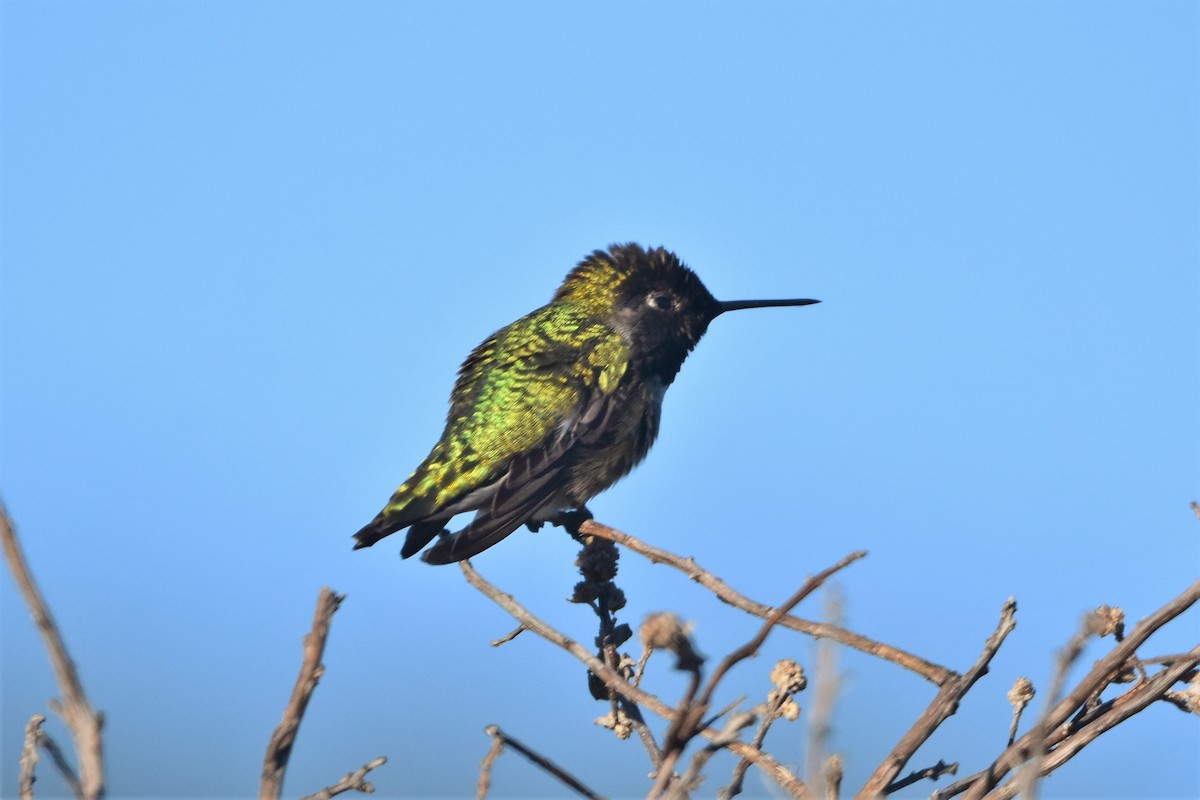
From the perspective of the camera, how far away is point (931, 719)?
2037 millimetres

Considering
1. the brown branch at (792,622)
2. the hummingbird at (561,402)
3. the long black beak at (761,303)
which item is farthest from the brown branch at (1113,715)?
the long black beak at (761,303)

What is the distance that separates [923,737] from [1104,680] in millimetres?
474

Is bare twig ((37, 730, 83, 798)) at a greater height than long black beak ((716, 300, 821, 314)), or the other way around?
long black beak ((716, 300, 821, 314))

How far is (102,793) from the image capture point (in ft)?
4.59

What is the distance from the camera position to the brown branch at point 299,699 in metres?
1.49

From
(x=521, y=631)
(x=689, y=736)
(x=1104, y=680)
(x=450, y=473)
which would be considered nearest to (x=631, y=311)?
(x=450, y=473)

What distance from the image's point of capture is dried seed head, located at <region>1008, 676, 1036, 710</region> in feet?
8.55

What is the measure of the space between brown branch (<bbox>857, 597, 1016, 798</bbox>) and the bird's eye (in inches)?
206

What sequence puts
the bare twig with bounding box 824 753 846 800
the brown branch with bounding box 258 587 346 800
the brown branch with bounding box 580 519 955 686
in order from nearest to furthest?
the brown branch with bounding box 258 587 346 800, the bare twig with bounding box 824 753 846 800, the brown branch with bounding box 580 519 955 686

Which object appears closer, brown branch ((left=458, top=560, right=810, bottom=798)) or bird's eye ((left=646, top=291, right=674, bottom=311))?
brown branch ((left=458, top=560, right=810, bottom=798))

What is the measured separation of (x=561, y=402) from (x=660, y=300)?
3.48 ft

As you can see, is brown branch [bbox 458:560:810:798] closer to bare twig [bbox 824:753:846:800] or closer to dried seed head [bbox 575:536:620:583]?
bare twig [bbox 824:753:846:800]

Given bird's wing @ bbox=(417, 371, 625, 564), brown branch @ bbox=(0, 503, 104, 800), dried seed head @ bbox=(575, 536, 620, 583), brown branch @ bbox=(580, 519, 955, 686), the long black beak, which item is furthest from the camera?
the long black beak

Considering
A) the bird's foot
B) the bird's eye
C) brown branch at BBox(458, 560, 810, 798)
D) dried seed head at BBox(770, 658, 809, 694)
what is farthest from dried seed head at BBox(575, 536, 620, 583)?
the bird's eye
